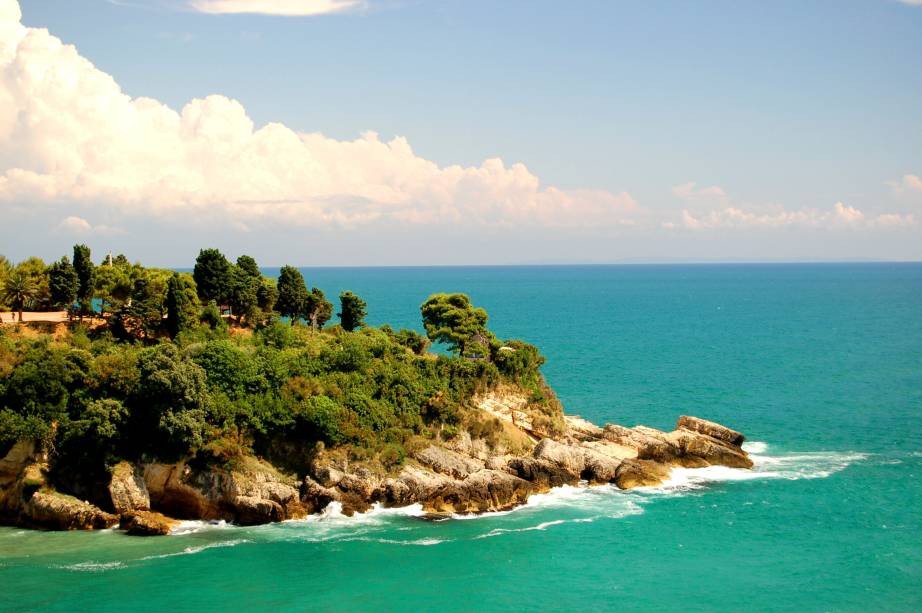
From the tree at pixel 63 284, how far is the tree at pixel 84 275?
1.08 metres

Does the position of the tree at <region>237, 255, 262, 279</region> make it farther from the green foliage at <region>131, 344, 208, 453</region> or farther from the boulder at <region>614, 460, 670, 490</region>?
the boulder at <region>614, 460, 670, 490</region>

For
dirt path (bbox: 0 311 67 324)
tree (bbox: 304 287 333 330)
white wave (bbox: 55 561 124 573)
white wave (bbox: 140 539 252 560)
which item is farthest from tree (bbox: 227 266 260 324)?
white wave (bbox: 55 561 124 573)

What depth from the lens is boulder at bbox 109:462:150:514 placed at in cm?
4831

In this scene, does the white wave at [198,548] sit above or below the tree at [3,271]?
below

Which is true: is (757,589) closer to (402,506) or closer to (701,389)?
(402,506)

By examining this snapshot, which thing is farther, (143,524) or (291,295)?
(291,295)

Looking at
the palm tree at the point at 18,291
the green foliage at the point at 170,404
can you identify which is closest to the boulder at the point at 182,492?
the green foliage at the point at 170,404

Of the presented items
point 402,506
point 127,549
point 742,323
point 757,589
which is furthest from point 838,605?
point 742,323

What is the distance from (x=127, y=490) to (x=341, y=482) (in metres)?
12.7

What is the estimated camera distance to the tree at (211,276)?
69.2 m

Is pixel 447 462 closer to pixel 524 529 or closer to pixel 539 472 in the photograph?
pixel 539 472

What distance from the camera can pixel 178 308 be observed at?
204ft

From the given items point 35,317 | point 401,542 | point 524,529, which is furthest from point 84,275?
point 524,529

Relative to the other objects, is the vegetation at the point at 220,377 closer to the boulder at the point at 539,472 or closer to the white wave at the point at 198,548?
the boulder at the point at 539,472
